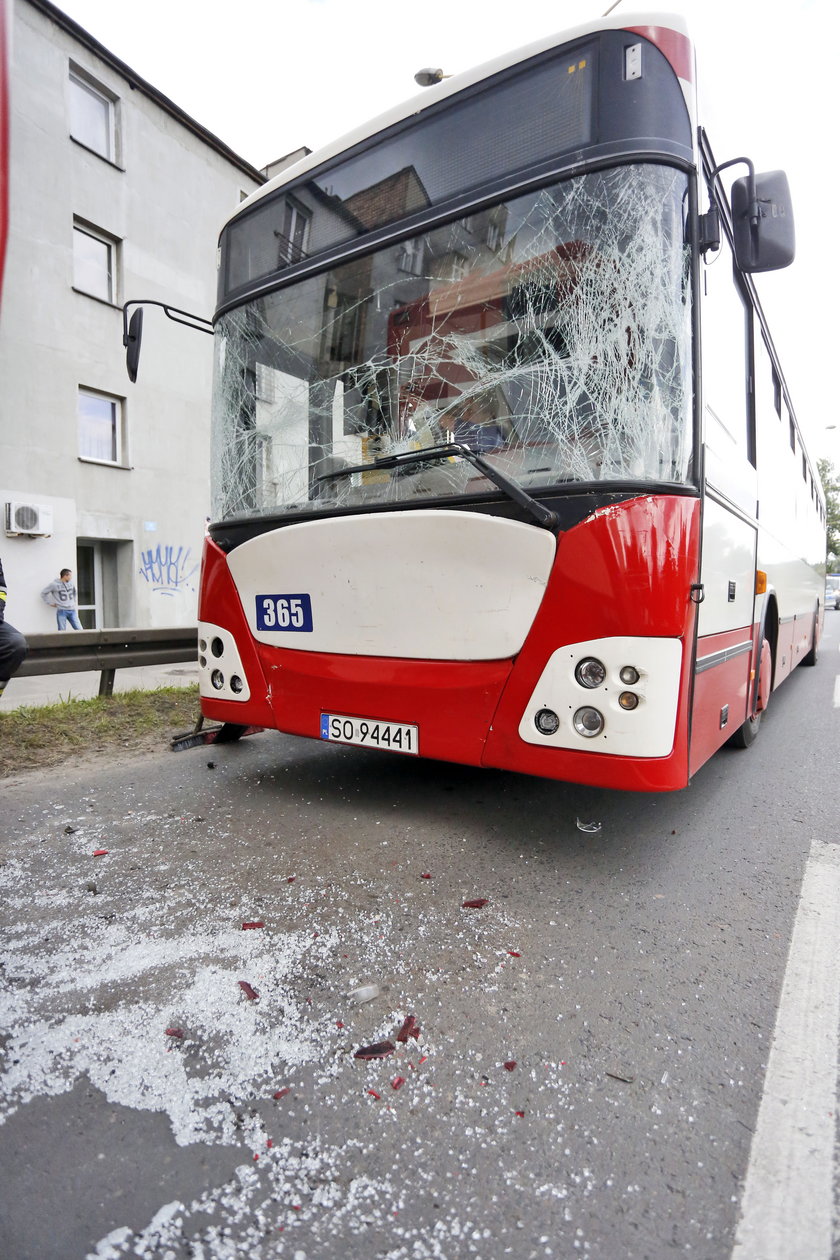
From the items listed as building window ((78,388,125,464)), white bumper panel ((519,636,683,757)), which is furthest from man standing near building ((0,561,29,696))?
building window ((78,388,125,464))

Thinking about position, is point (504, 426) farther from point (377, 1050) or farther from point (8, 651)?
point (8, 651)

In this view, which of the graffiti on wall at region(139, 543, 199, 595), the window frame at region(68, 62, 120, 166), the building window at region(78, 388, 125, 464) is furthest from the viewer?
the graffiti on wall at region(139, 543, 199, 595)

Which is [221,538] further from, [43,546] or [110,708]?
[43,546]

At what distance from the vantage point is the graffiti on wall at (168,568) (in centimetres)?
1559

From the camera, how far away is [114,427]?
15.1 meters

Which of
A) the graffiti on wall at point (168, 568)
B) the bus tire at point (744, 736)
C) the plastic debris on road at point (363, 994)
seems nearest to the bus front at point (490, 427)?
the plastic debris on road at point (363, 994)

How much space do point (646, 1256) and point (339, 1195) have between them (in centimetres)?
60

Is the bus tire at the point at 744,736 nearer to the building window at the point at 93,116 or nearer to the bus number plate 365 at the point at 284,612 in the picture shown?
the bus number plate 365 at the point at 284,612

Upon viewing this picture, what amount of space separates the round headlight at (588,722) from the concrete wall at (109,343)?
1271 centimetres

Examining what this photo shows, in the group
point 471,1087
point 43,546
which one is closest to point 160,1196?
point 471,1087

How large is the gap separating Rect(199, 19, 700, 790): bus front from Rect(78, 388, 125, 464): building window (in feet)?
39.3

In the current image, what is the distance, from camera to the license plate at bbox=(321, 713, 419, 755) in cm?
350

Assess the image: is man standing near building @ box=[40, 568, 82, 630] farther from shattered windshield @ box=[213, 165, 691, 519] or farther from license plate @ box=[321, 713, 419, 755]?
license plate @ box=[321, 713, 419, 755]

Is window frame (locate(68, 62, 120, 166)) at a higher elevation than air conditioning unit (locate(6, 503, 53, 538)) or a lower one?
higher
